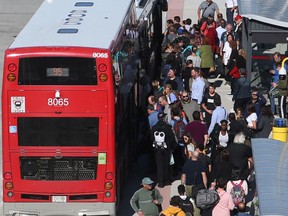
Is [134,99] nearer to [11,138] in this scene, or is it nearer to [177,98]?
[177,98]

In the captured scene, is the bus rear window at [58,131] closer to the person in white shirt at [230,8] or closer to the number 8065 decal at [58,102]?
the number 8065 decal at [58,102]

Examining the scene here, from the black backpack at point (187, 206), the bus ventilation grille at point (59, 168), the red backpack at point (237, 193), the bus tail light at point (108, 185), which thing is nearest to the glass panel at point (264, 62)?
the red backpack at point (237, 193)

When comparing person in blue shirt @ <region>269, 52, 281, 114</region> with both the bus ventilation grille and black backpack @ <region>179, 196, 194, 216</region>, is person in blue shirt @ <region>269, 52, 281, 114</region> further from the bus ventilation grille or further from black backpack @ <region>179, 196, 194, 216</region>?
black backpack @ <region>179, 196, 194, 216</region>

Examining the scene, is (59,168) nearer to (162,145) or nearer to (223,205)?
(162,145)

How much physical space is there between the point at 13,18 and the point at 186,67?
12616 millimetres

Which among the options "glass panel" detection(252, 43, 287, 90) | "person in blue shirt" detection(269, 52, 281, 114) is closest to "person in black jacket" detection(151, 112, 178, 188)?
"person in blue shirt" detection(269, 52, 281, 114)

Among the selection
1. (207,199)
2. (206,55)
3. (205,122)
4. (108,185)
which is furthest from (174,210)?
(206,55)

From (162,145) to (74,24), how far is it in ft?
10.1

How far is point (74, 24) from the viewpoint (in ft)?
67.5

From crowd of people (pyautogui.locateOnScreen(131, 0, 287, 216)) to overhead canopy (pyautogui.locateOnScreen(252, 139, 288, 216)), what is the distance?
1324mm

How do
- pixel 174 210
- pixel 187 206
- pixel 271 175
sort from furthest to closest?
pixel 187 206 → pixel 174 210 → pixel 271 175

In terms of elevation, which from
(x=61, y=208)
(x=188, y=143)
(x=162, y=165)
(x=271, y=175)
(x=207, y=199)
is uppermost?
(x=271, y=175)

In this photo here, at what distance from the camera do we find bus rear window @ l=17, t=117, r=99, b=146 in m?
19.4

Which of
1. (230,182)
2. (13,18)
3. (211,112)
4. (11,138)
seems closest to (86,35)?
(11,138)
